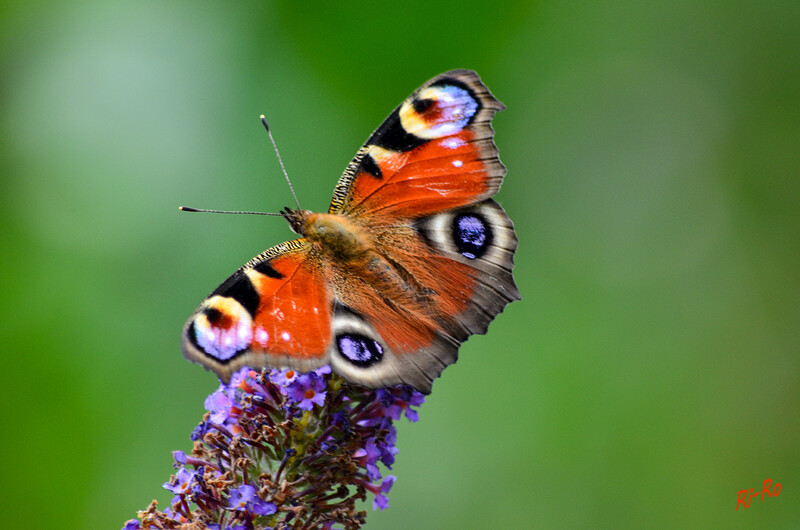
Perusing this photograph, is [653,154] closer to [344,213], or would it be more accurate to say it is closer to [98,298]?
[344,213]

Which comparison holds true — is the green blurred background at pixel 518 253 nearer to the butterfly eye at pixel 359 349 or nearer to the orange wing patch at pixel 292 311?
the orange wing patch at pixel 292 311

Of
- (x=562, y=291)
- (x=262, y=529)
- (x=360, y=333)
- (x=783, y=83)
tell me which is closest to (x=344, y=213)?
(x=360, y=333)

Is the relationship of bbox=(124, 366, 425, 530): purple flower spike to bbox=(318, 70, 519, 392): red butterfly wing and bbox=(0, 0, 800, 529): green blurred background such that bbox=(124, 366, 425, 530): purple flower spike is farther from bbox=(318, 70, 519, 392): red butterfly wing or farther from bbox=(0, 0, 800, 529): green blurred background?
bbox=(0, 0, 800, 529): green blurred background

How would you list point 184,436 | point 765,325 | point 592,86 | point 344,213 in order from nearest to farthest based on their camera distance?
1. point 344,213
2. point 184,436
3. point 765,325
4. point 592,86

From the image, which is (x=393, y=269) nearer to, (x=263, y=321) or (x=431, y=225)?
(x=431, y=225)

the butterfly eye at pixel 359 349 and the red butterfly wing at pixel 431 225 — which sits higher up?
the red butterfly wing at pixel 431 225
